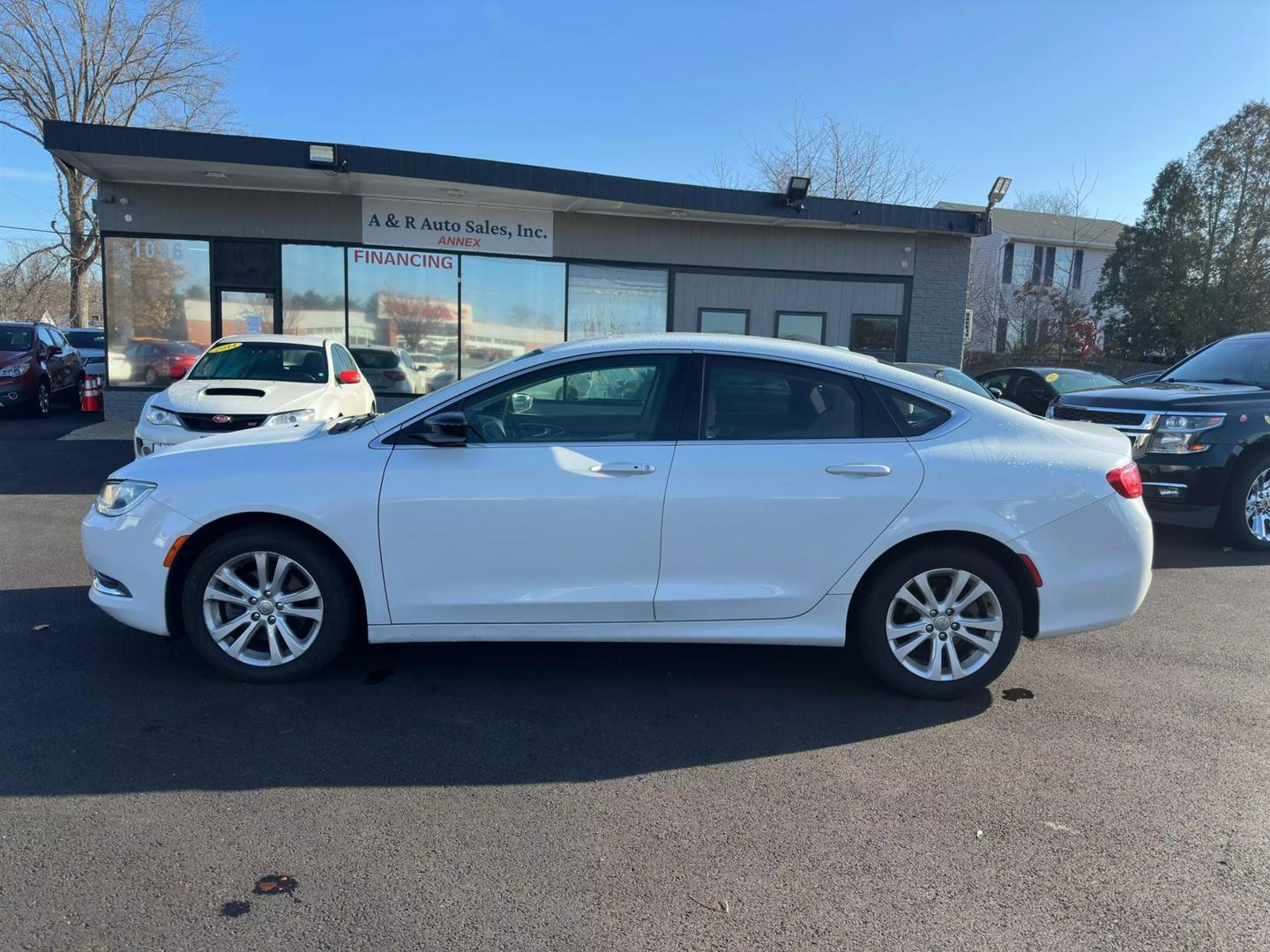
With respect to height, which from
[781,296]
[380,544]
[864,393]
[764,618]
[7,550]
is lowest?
[7,550]

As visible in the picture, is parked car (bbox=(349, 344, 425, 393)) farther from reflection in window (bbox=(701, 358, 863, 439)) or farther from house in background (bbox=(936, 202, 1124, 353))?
house in background (bbox=(936, 202, 1124, 353))

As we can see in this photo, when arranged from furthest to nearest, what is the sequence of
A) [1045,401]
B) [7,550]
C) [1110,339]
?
[1110,339] < [1045,401] < [7,550]

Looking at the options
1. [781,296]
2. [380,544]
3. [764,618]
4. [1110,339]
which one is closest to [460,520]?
[380,544]

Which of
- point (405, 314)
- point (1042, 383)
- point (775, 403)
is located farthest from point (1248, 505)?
point (405, 314)

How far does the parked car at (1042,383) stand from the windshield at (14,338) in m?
16.0

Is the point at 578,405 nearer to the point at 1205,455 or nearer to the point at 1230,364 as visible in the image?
the point at 1205,455

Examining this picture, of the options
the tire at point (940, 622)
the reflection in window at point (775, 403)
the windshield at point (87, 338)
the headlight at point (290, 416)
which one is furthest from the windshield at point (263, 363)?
the windshield at point (87, 338)

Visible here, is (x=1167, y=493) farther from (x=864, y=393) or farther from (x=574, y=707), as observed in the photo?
(x=574, y=707)

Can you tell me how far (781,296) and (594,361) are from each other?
12.7 m

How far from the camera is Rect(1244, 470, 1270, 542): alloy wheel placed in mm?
7527

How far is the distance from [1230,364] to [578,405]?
7410 mm

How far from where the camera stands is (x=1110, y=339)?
105 ft

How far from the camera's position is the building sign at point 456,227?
48.3ft

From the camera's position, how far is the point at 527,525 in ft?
12.9
